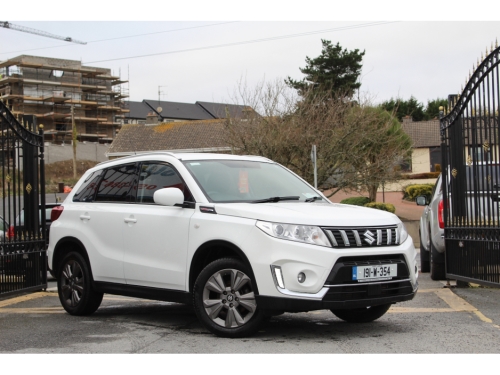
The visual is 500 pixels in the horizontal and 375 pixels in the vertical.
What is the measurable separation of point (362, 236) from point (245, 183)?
1.58 m

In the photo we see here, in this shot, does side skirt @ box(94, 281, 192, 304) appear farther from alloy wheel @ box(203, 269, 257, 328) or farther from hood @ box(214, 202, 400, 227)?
hood @ box(214, 202, 400, 227)

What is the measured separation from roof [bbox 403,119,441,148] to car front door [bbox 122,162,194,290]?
175 feet

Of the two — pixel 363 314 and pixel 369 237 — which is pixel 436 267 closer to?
pixel 363 314

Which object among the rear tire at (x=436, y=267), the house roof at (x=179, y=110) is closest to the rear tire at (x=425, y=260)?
the rear tire at (x=436, y=267)

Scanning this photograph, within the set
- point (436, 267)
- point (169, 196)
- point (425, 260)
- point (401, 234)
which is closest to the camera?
point (401, 234)

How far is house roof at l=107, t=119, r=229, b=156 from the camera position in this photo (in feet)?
201

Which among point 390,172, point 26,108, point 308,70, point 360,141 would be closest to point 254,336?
point 360,141

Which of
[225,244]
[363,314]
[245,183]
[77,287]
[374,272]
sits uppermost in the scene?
[245,183]

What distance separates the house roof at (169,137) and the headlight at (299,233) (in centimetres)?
5329

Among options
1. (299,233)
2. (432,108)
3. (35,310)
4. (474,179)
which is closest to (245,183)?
(299,233)

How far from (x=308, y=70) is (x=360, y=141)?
31896mm

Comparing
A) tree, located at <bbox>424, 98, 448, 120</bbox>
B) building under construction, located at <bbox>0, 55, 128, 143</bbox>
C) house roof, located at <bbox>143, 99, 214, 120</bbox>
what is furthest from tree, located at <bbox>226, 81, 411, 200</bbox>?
house roof, located at <bbox>143, 99, 214, 120</bbox>

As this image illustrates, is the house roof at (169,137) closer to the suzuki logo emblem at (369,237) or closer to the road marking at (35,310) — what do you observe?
the road marking at (35,310)

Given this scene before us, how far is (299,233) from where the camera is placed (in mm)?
6391
